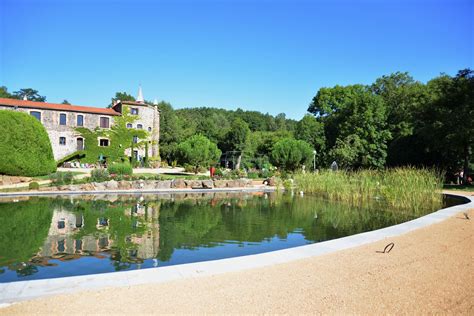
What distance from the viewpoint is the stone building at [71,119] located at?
1105 inches

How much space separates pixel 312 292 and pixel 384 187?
428 inches

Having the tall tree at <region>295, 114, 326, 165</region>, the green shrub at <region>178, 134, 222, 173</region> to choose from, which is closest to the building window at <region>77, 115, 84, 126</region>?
the green shrub at <region>178, 134, 222, 173</region>

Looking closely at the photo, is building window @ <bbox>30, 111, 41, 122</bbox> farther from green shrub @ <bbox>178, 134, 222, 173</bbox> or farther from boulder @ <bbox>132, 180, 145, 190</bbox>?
boulder @ <bbox>132, 180, 145, 190</bbox>

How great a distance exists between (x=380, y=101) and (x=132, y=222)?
26.1 m

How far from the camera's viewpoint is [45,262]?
18.6 feet

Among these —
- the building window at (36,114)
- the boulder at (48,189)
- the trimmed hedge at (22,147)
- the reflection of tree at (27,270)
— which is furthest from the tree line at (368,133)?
the reflection of tree at (27,270)

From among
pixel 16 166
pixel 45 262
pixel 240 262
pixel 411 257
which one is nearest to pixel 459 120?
pixel 411 257

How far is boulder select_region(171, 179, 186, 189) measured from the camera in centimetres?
1795

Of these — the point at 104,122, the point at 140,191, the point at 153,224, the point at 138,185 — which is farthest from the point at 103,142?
the point at 153,224

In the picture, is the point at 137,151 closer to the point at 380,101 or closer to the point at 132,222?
the point at 380,101

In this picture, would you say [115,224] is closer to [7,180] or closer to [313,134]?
[7,180]

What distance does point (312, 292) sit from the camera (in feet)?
12.6

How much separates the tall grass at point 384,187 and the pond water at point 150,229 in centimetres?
59

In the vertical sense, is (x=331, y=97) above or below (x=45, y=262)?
above
